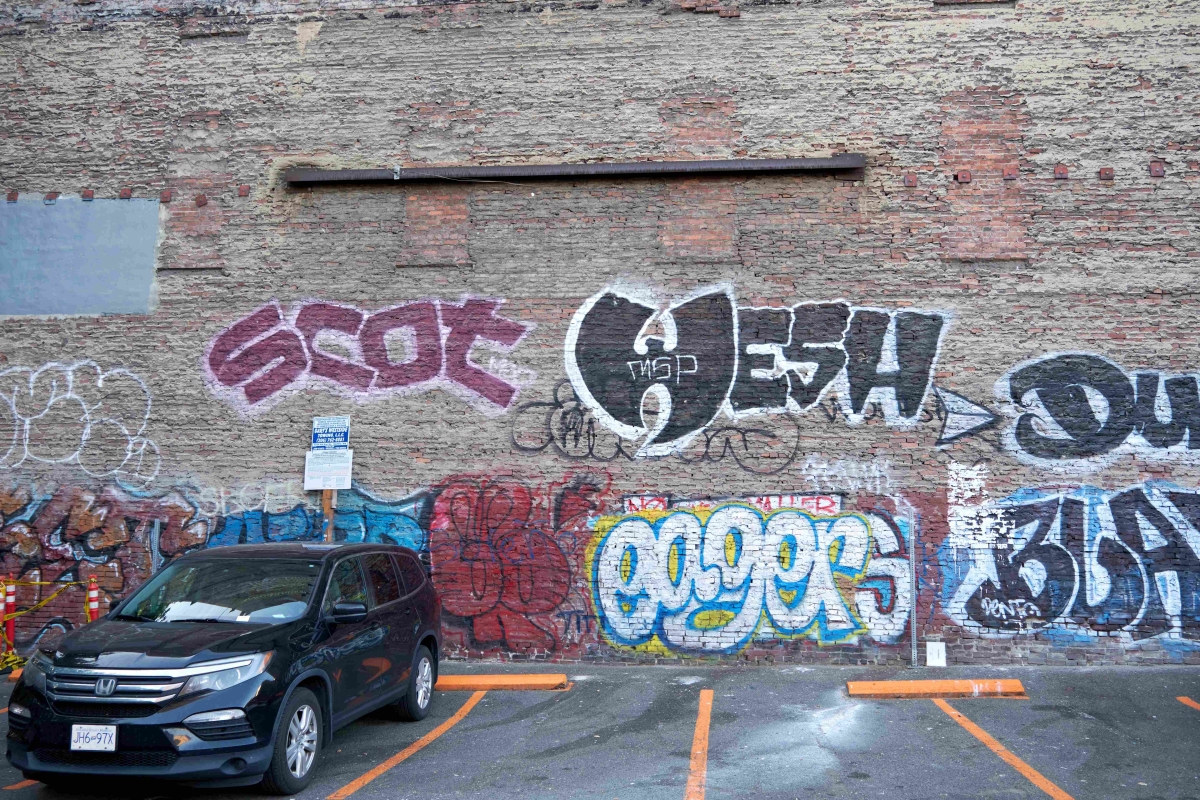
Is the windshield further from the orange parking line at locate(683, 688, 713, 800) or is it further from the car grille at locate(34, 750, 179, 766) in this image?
the orange parking line at locate(683, 688, 713, 800)

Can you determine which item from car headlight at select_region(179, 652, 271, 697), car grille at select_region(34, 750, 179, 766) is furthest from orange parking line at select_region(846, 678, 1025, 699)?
car grille at select_region(34, 750, 179, 766)

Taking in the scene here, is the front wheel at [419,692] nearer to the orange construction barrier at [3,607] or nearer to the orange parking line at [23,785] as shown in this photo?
the orange parking line at [23,785]

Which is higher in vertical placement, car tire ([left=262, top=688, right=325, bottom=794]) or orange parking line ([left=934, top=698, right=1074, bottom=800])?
car tire ([left=262, top=688, right=325, bottom=794])

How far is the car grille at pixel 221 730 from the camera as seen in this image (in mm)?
5574

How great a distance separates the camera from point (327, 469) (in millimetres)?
10969

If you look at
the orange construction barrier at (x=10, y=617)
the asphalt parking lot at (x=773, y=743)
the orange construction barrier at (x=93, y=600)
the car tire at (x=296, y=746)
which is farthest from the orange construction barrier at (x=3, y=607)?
the car tire at (x=296, y=746)

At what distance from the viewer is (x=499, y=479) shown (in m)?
10.9

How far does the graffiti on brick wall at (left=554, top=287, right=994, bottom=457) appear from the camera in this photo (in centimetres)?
1062

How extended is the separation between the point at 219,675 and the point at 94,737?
735 millimetres

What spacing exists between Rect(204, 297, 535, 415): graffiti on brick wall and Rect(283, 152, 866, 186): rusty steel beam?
1485mm

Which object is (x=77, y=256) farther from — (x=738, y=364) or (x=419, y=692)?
(x=738, y=364)

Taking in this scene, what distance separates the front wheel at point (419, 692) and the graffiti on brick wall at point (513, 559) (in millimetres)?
2222

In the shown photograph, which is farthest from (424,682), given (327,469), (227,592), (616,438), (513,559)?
(616,438)

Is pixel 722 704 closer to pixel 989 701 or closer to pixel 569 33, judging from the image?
pixel 989 701
